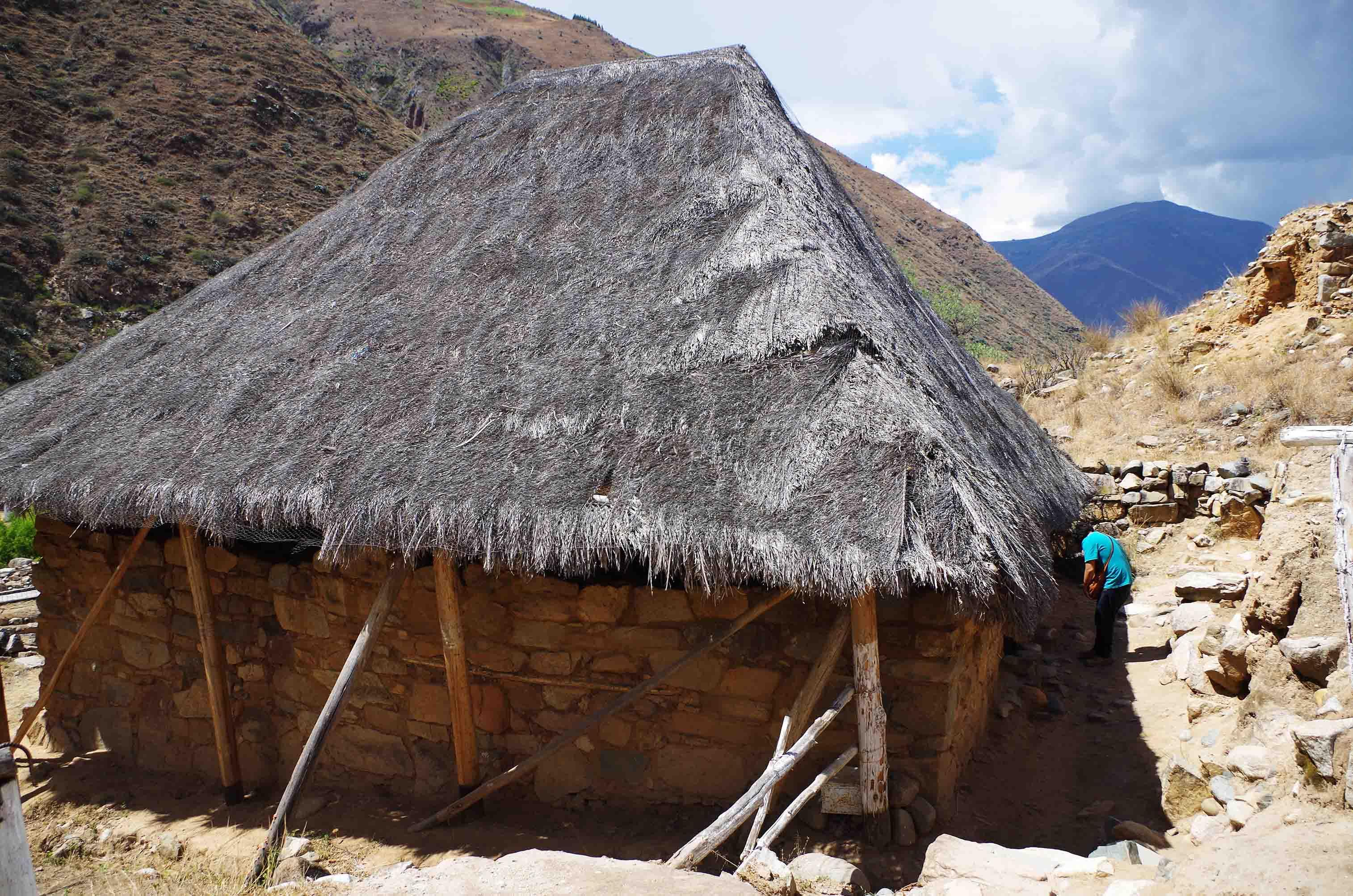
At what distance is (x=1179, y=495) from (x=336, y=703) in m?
8.22

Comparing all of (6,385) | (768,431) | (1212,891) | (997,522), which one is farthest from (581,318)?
(6,385)

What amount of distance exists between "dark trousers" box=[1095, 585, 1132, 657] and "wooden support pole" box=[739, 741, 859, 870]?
368 cm

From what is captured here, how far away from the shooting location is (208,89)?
24156mm

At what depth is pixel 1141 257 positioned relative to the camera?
49.0 meters

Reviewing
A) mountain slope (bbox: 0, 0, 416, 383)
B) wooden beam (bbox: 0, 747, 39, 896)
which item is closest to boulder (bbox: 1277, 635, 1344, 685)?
wooden beam (bbox: 0, 747, 39, 896)

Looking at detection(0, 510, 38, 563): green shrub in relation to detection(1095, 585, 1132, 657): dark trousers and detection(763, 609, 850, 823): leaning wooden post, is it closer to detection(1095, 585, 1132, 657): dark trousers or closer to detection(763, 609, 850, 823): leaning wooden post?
detection(763, 609, 850, 823): leaning wooden post

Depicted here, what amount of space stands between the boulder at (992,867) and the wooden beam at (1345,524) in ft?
4.75

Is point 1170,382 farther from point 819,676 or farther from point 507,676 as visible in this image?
point 507,676

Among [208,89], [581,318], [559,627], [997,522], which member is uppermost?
[208,89]

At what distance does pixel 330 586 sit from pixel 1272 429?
32.5ft

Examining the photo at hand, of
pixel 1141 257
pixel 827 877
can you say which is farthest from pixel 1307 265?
pixel 1141 257

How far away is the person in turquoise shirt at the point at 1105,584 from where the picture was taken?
683cm

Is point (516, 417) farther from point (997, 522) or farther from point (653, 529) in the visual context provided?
point (997, 522)

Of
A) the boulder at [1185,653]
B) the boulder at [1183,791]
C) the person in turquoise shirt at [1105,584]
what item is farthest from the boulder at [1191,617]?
the boulder at [1183,791]
